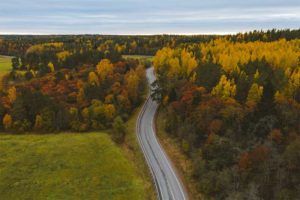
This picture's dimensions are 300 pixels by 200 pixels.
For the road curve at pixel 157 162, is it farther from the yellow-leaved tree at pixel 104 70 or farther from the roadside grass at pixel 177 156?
the yellow-leaved tree at pixel 104 70

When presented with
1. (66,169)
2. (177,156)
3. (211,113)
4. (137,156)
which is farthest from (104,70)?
(66,169)

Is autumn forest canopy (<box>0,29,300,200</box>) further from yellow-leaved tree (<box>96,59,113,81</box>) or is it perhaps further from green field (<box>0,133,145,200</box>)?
green field (<box>0,133,145,200</box>)

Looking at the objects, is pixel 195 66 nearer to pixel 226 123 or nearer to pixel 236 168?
pixel 226 123

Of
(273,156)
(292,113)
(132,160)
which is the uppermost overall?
(292,113)

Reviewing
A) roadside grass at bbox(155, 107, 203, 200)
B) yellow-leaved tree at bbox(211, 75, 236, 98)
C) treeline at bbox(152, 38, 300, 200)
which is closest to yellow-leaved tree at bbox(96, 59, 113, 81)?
treeline at bbox(152, 38, 300, 200)

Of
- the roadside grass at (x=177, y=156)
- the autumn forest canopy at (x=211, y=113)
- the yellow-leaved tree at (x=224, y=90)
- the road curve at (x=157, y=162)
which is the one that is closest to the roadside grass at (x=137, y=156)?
the road curve at (x=157, y=162)

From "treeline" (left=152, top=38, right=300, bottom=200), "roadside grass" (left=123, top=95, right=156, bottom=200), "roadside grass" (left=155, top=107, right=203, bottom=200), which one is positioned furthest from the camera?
"roadside grass" (left=155, top=107, right=203, bottom=200)

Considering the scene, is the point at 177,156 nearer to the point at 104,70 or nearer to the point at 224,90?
the point at 224,90

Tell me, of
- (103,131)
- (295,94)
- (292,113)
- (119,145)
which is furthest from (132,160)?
(295,94)
